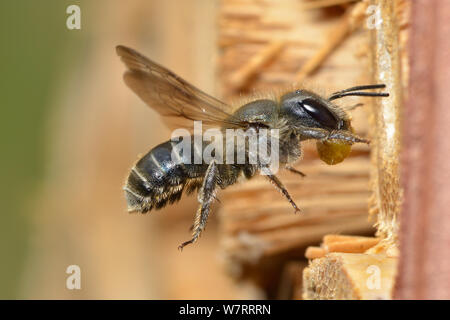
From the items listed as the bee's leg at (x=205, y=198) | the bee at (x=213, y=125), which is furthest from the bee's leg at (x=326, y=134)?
the bee's leg at (x=205, y=198)

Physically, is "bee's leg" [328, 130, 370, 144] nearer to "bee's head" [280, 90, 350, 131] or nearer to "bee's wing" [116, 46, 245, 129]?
"bee's head" [280, 90, 350, 131]

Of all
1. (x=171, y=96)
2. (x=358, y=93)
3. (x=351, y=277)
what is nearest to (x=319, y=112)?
(x=358, y=93)

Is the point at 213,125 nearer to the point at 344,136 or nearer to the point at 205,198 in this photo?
the point at 205,198

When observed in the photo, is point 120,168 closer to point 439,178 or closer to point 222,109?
point 222,109

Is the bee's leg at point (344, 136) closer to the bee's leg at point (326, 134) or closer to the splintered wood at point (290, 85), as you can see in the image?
the bee's leg at point (326, 134)

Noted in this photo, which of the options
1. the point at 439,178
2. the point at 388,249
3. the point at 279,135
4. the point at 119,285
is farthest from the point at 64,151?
the point at 439,178

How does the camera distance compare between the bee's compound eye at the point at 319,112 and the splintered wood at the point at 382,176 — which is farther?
the bee's compound eye at the point at 319,112
